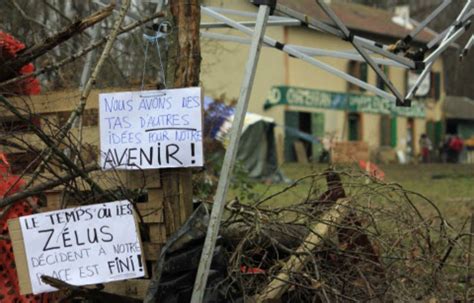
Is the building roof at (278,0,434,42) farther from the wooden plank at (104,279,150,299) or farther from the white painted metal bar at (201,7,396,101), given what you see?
the wooden plank at (104,279,150,299)

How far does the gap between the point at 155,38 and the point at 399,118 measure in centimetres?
3242

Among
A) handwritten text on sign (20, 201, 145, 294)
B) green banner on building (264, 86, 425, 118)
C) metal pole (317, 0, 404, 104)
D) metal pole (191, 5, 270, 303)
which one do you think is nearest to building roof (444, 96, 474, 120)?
green banner on building (264, 86, 425, 118)

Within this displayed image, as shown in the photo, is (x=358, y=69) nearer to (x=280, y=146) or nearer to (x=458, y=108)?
(x=280, y=146)

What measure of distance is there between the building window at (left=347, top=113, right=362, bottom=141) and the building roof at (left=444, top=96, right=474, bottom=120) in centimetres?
1179

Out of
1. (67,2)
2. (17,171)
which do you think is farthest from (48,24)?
(17,171)

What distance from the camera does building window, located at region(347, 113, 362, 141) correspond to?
32.4 metres

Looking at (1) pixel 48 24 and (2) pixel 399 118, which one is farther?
(2) pixel 399 118

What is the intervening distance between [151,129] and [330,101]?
87.3 feet

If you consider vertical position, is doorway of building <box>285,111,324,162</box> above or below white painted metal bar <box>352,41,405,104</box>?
below

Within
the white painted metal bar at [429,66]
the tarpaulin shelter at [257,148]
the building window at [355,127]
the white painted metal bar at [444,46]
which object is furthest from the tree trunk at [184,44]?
the building window at [355,127]

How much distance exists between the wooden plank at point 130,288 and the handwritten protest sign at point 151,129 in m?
0.66

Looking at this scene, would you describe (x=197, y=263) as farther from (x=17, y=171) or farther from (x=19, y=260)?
(x=17, y=171)

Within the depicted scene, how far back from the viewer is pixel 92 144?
13.0 feet

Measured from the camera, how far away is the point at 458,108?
4391 cm
